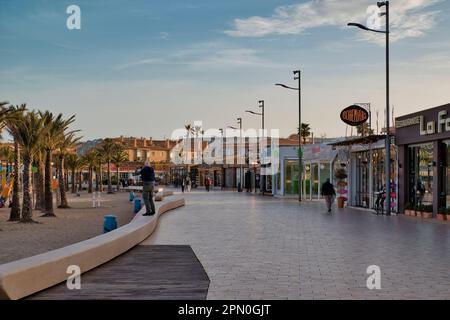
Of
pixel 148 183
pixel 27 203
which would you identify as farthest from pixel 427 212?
pixel 27 203

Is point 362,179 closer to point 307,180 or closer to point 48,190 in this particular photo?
point 307,180

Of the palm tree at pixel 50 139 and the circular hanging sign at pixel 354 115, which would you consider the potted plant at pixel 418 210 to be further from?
the palm tree at pixel 50 139

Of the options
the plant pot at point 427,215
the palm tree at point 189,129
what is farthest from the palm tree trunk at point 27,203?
the palm tree at point 189,129

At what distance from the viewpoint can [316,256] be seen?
12.7m

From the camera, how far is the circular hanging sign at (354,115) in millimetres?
30000

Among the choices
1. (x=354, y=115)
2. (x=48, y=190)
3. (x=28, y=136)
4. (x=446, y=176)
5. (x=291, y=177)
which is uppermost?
(x=354, y=115)

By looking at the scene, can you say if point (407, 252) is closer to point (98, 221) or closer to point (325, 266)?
point (325, 266)

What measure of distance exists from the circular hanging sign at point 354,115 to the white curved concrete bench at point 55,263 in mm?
18365

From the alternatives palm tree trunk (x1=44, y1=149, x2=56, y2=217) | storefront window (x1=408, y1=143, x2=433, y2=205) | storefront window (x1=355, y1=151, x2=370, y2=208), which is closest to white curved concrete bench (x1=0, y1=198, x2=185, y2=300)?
storefront window (x1=408, y1=143, x2=433, y2=205)

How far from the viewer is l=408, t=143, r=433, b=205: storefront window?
25.2m

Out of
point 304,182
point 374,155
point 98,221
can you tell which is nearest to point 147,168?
point 98,221

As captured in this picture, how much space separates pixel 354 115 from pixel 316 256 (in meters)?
18.4

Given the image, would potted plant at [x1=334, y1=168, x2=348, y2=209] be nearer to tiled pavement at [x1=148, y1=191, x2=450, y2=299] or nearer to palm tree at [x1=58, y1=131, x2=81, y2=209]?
tiled pavement at [x1=148, y1=191, x2=450, y2=299]
